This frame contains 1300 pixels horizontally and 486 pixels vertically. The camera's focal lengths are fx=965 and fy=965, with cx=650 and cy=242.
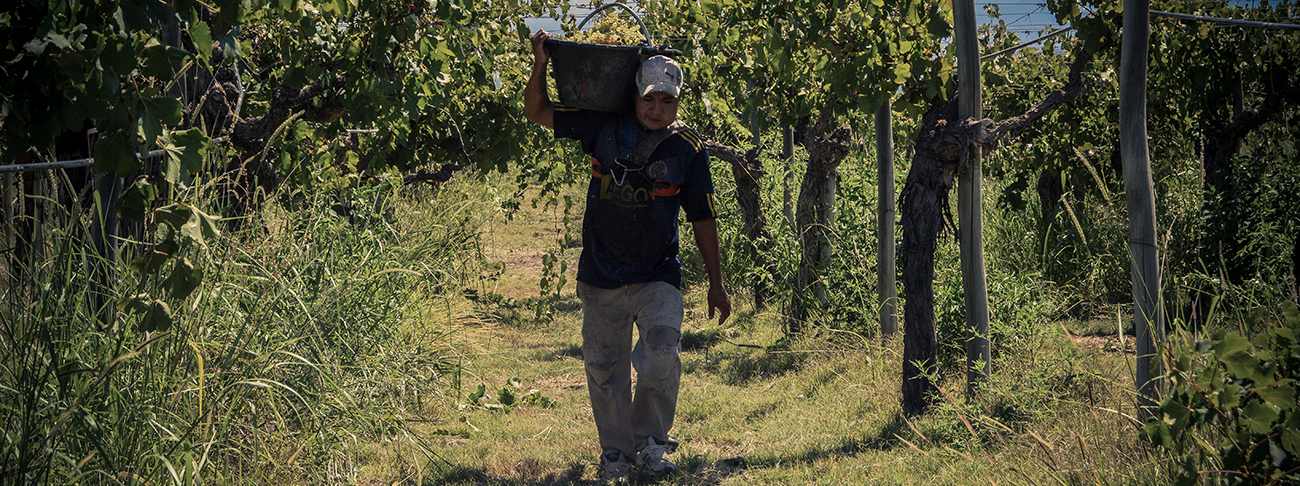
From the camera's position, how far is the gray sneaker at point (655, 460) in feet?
13.1

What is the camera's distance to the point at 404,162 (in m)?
8.07

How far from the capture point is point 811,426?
4730 millimetres

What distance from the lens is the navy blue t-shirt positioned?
3973 millimetres

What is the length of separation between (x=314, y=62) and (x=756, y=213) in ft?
13.9

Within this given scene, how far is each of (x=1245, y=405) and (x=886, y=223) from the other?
10.0 feet

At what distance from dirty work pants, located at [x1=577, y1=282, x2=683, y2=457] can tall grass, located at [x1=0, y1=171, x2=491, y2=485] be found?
91 centimetres

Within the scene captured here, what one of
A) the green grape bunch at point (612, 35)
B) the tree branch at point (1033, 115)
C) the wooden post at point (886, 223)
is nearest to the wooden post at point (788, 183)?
the wooden post at point (886, 223)

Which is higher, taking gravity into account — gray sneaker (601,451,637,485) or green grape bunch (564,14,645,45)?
green grape bunch (564,14,645,45)

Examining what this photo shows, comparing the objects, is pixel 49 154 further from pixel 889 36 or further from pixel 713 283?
pixel 889 36

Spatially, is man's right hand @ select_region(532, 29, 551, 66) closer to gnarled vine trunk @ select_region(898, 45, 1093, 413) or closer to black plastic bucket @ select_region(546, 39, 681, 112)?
black plastic bucket @ select_region(546, 39, 681, 112)

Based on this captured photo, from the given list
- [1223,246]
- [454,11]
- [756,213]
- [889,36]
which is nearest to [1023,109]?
[1223,246]

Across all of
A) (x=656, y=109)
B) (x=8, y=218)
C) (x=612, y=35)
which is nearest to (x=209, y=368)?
(x=8, y=218)

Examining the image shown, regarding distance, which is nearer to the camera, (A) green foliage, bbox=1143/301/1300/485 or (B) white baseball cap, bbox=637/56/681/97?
(A) green foliage, bbox=1143/301/1300/485

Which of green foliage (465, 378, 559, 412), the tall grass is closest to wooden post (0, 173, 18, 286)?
the tall grass
